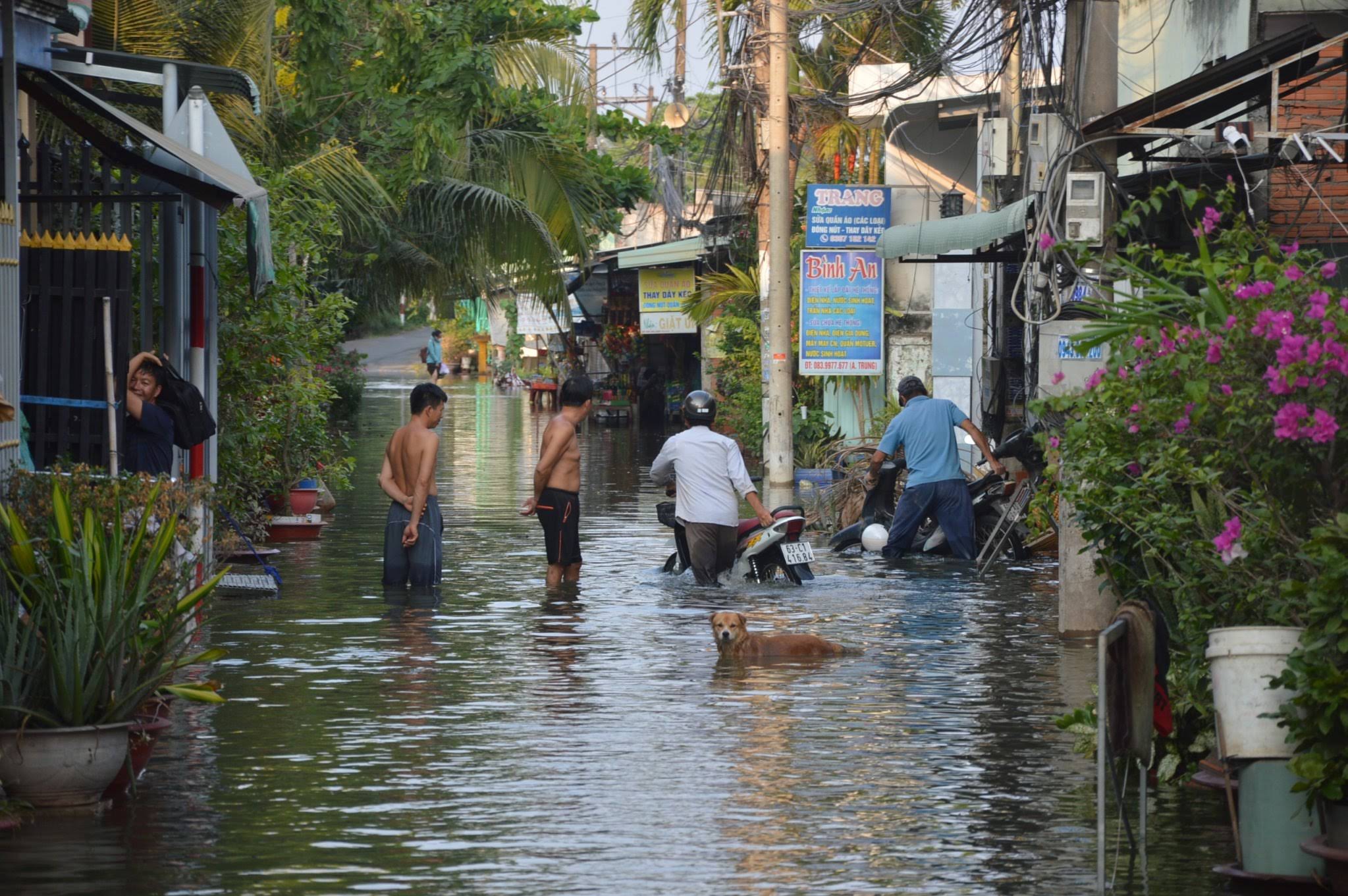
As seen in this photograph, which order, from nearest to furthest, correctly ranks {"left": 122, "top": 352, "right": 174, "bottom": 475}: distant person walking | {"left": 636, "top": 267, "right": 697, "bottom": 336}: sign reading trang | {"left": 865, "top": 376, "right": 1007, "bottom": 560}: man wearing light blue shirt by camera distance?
{"left": 122, "top": 352, "right": 174, "bottom": 475}: distant person walking → {"left": 865, "top": 376, "right": 1007, "bottom": 560}: man wearing light blue shirt → {"left": 636, "top": 267, "right": 697, "bottom": 336}: sign reading trang

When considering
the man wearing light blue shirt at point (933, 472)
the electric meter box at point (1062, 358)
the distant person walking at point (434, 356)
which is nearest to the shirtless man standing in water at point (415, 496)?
the electric meter box at point (1062, 358)

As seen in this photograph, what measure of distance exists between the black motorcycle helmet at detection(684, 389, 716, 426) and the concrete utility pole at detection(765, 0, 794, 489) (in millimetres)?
8848

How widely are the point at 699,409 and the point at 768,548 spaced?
50.6 inches

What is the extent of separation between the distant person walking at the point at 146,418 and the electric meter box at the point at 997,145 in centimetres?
1329

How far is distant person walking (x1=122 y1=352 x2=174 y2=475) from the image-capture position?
11398 millimetres

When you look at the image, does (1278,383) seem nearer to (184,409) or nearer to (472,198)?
(184,409)

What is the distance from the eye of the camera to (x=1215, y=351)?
6.81 m

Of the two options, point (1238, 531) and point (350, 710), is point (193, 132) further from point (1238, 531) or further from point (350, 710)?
point (1238, 531)

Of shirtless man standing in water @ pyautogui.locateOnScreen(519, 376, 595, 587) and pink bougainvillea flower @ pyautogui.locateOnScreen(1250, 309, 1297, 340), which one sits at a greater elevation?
pink bougainvillea flower @ pyautogui.locateOnScreen(1250, 309, 1297, 340)

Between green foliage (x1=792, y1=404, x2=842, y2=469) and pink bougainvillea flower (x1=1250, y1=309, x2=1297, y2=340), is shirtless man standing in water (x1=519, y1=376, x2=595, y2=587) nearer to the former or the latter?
pink bougainvillea flower (x1=1250, y1=309, x2=1297, y2=340)

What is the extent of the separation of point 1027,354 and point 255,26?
8.77 meters

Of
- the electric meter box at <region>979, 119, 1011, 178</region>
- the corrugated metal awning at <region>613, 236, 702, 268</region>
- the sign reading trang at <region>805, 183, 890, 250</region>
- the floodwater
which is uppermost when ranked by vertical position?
the electric meter box at <region>979, 119, 1011, 178</region>

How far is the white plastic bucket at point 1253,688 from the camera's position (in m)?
6.45

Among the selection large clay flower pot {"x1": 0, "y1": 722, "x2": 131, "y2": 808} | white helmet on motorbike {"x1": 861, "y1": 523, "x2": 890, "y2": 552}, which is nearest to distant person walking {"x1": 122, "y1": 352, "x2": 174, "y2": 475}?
large clay flower pot {"x1": 0, "y1": 722, "x2": 131, "y2": 808}
